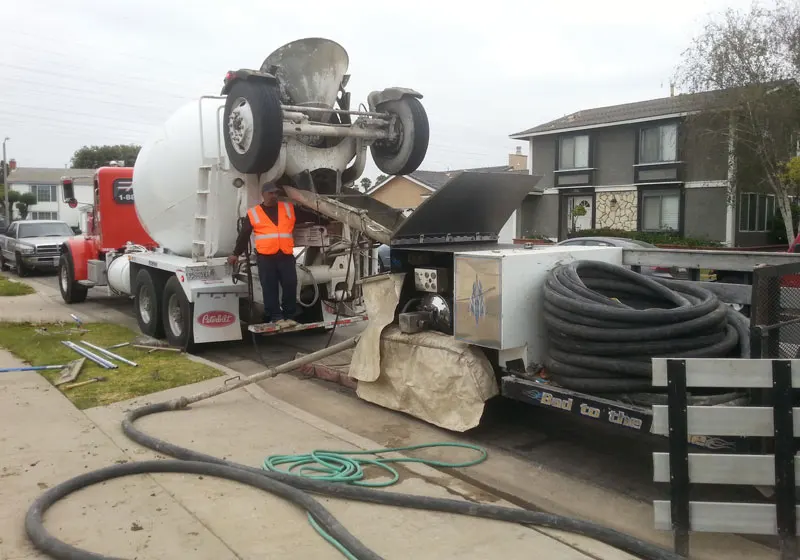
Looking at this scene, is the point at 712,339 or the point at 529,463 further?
the point at 529,463

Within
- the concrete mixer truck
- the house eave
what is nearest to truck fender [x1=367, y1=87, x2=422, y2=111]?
the concrete mixer truck

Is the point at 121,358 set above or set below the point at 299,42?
below

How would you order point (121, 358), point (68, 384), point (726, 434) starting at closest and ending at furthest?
point (726, 434)
point (68, 384)
point (121, 358)

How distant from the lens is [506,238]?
33.0 meters

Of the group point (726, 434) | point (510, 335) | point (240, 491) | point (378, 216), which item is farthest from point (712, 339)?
point (378, 216)

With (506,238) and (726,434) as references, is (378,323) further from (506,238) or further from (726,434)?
(506,238)

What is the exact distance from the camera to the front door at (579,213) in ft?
97.2

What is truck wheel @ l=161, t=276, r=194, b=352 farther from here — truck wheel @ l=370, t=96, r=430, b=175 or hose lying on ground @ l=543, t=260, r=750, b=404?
hose lying on ground @ l=543, t=260, r=750, b=404

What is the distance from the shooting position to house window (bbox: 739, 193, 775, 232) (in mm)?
26344

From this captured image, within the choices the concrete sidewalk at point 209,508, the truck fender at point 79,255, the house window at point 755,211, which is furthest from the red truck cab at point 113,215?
the house window at point 755,211

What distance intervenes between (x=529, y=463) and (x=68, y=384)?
15.7 ft

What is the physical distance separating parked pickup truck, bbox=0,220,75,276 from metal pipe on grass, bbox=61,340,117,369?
1177 cm

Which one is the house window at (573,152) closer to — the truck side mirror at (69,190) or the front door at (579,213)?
the front door at (579,213)

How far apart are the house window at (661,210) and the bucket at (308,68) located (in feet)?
72.3
